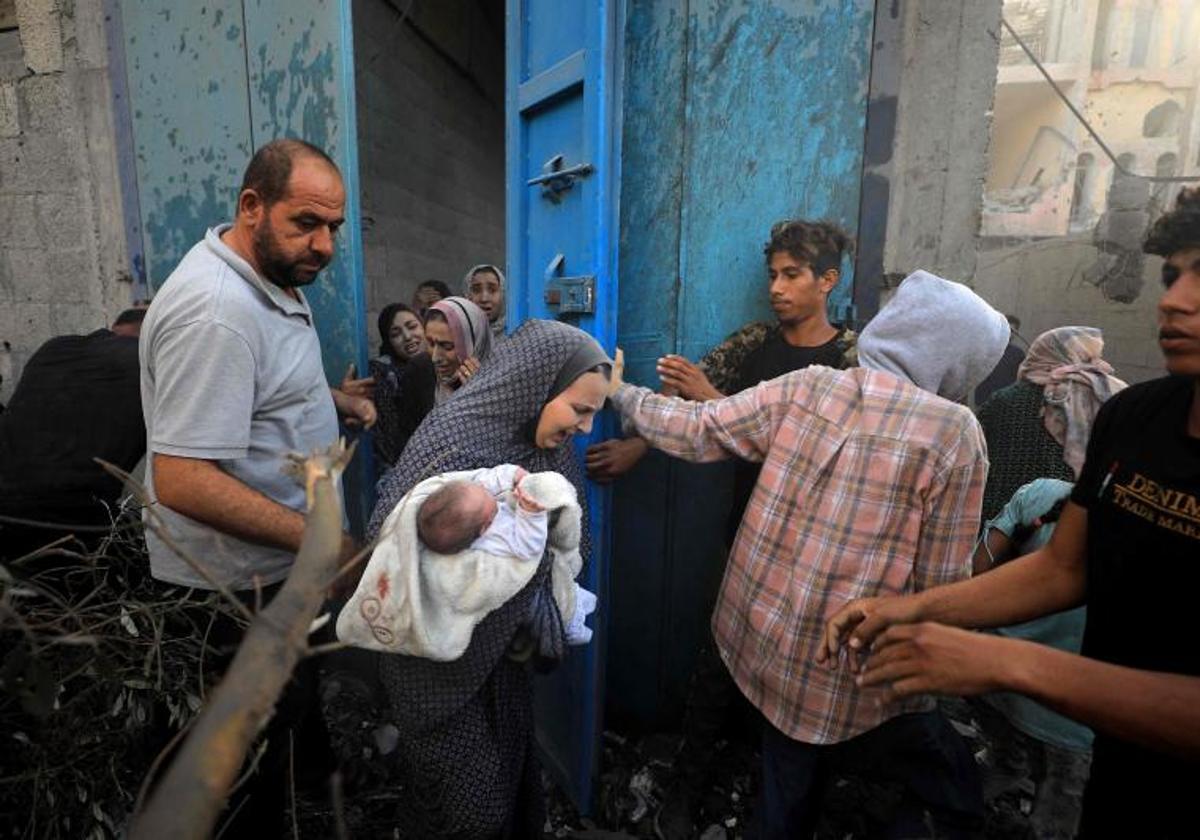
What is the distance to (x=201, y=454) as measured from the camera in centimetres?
136

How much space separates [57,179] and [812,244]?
12.2ft

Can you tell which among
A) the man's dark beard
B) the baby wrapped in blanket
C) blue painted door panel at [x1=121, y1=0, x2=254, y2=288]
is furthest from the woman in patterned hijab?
blue painted door panel at [x1=121, y1=0, x2=254, y2=288]

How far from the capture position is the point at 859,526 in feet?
5.00

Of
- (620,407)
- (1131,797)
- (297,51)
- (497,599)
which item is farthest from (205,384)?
(1131,797)

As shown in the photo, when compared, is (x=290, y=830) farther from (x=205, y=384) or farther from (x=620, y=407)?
(x=620, y=407)

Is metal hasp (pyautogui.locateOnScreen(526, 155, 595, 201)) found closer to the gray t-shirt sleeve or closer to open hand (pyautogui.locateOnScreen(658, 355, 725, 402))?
open hand (pyautogui.locateOnScreen(658, 355, 725, 402))

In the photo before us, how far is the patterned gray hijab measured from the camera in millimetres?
1427

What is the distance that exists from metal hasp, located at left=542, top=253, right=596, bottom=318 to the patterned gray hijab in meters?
0.37

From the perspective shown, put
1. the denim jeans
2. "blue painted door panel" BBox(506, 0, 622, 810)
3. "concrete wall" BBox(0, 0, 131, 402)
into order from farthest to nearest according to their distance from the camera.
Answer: "concrete wall" BBox(0, 0, 131, 402), "blue painted door panel" BBox(506, 0, 622, 810), the denim jeans

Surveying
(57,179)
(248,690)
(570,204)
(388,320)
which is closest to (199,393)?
(248,690)

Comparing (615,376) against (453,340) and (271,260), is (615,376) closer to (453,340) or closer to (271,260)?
(271,260)

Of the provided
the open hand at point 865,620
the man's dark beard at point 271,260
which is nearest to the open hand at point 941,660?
the open hand at point 865,620

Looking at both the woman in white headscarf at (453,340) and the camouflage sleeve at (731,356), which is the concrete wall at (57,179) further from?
the camouflage sleeve at (731,356)

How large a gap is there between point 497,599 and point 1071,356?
7.37 feet
